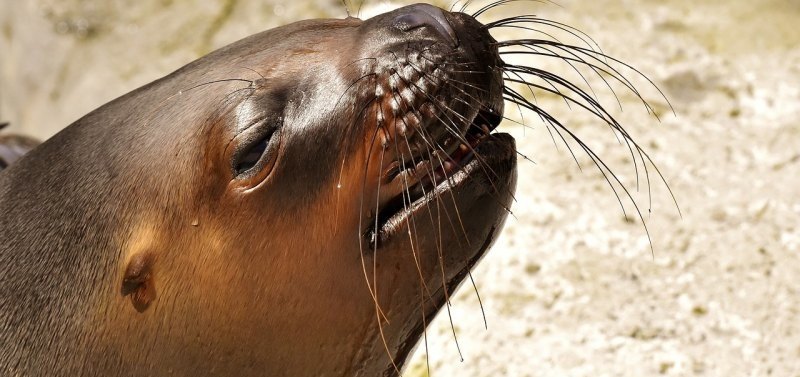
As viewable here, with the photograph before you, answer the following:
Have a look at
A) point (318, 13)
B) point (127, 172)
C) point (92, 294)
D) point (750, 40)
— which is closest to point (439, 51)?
point (127, 172)

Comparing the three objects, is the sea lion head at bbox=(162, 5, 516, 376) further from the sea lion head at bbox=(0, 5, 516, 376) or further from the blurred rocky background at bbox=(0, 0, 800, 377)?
the blurred rocky background at bbox=(0, 0, 800, 377)

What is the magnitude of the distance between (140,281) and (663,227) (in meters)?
2.53

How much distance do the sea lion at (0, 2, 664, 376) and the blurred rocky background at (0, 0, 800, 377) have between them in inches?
50.5

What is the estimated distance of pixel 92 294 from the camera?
3.04 m

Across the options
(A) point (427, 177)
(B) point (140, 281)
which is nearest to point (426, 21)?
(A) point (427, 177)

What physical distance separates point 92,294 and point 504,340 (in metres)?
1.85

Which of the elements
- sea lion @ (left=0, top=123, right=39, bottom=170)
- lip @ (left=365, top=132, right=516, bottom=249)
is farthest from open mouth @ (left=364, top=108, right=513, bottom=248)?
sea lion @ (left=0, top=123, right=39, bottom=170)

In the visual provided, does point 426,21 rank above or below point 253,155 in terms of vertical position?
above

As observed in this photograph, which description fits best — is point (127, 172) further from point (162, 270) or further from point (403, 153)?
point (403, 153)

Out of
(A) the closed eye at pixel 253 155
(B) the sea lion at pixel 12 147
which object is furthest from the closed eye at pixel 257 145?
(B) the sea lion at pixel 12 147

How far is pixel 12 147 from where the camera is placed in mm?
5305

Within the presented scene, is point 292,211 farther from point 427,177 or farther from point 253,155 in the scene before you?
point 427,177

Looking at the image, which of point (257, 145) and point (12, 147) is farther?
point (12, 147)

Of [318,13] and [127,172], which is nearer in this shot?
[127,172]
